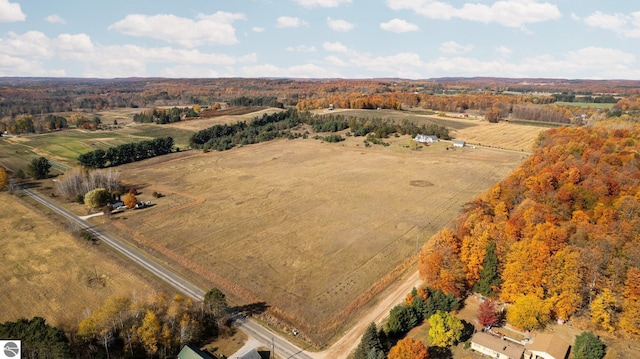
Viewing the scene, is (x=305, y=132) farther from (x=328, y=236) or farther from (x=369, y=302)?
(x=369, y=302)

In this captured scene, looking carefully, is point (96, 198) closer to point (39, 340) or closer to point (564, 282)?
point (39, 340)

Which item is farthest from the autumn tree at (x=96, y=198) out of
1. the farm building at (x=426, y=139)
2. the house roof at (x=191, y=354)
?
the farm building at (x=426, y=139)

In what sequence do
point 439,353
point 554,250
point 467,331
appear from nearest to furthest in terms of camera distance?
1. point 439,353
2. point 467,331
3. point 554,250

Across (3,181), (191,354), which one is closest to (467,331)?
(191,354)

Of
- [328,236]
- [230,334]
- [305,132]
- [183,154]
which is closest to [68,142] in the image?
[183,154]

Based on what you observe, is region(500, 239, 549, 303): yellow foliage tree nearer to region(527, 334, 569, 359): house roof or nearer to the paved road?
region(527, 334, 569, 359): house roof

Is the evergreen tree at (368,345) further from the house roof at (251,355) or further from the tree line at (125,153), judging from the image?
the tree line at (125,153)
